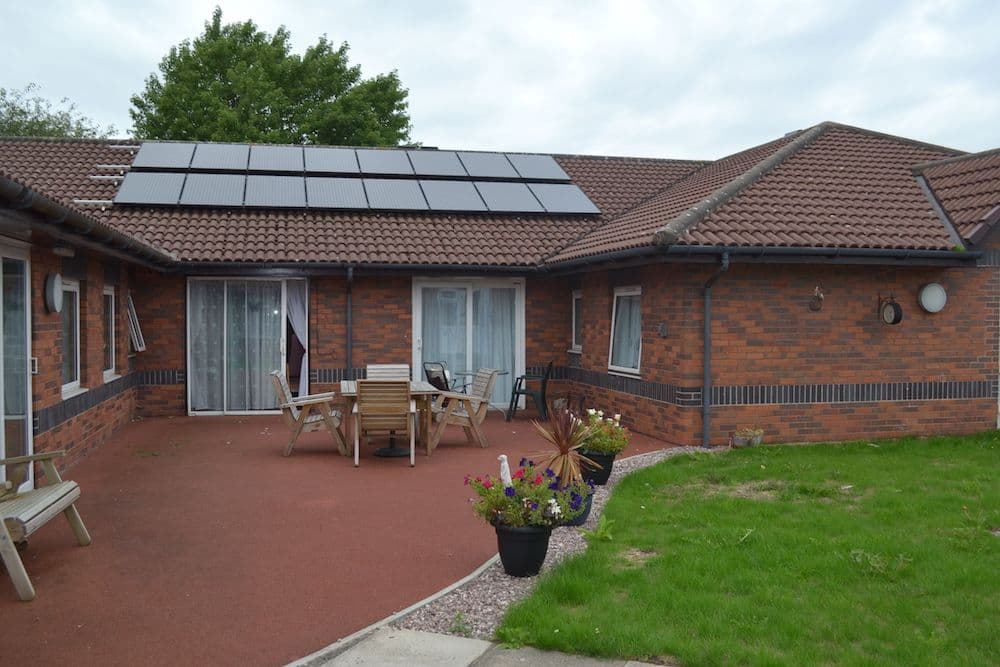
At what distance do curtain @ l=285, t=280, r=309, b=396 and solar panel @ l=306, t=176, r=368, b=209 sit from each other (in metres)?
1.86

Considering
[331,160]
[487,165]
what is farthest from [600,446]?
[331,160]

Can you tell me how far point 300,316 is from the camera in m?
14.4

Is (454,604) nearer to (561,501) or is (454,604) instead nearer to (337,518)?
(561,501)

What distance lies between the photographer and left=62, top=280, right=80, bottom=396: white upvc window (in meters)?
9.98

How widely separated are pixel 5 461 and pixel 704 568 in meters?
4.90

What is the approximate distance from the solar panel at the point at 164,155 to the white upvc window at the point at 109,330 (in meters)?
4.46

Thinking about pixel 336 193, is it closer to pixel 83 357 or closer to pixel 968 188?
pixel 83 357

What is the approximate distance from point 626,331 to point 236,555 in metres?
7.65

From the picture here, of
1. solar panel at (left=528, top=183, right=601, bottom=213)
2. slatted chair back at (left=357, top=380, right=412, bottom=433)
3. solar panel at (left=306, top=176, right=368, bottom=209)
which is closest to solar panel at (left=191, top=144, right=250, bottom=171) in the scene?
solar panel at (left=306, top=176, right=368, bottom=209)

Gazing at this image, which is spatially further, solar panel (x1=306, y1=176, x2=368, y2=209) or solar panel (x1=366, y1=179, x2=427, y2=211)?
solar panel (x1=366, y1=179, x2=427, y2=211)

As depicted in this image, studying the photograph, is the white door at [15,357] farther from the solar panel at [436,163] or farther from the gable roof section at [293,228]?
the solar panel at [436,163]

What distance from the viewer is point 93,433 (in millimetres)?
10828

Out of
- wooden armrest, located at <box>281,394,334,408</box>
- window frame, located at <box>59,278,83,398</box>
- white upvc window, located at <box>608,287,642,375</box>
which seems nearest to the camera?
window frame, located at <box>59,278,83,398</box>

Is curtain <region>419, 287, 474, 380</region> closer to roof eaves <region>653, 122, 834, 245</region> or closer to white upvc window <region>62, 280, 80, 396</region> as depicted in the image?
roof eaves <region>653, 122, 834, 245</region>
